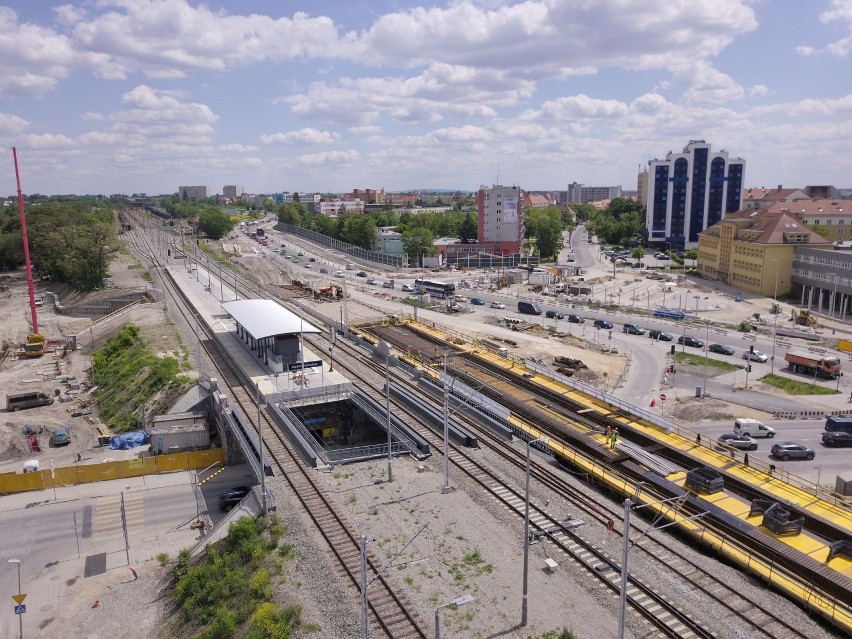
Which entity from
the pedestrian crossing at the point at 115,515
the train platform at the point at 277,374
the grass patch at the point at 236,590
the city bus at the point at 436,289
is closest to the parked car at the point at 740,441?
the train platform at the point at 277,374

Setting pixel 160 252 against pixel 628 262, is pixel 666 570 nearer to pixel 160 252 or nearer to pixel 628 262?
pixel 628 262

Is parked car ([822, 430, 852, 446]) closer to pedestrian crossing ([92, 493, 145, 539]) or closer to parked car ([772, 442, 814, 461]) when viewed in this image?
parked car ([772, 442, 814, 461])

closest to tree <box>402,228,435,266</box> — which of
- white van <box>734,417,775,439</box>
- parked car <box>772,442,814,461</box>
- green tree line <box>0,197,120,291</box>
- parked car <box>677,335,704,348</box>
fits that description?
green tree line <box>0,197,120,291</box>

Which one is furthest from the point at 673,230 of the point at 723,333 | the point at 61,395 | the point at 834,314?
the point at 61,395

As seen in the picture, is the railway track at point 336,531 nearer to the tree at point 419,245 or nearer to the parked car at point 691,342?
the parked car at point 691,342

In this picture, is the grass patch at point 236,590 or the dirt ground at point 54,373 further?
the dirt ground at point 54,373

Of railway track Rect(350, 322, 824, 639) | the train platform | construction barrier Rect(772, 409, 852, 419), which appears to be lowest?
construction barrier Rect(772, 409, 852, 419)

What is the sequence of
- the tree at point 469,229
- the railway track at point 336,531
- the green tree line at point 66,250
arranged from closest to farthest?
the railway track at point 336,531, the green tree line at point 66,250, the tree at point 469,229
